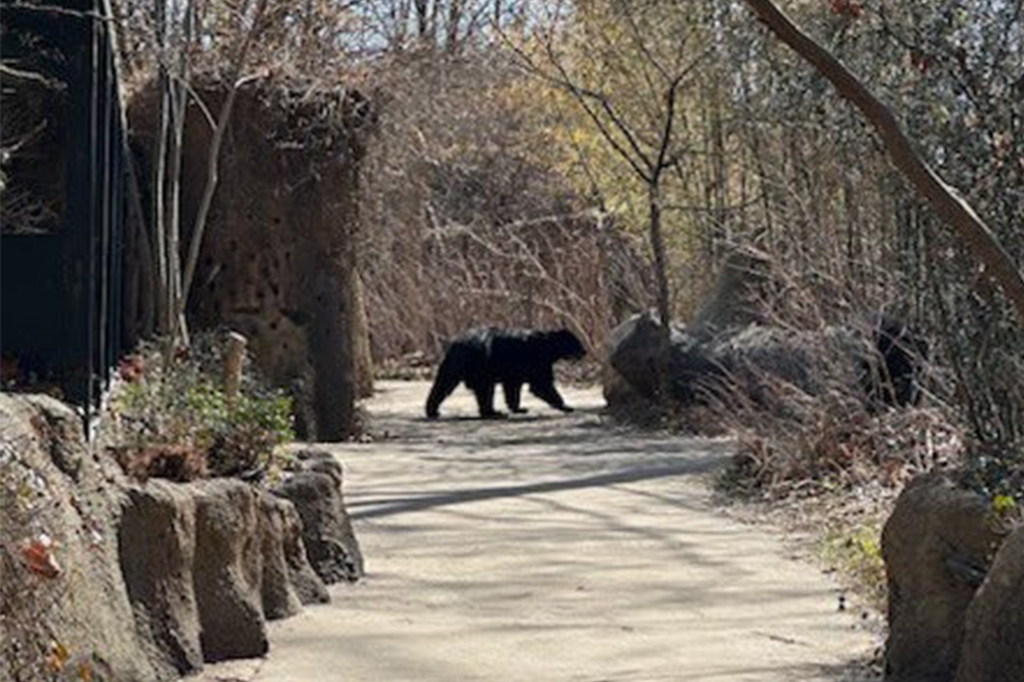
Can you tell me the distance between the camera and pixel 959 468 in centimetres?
683

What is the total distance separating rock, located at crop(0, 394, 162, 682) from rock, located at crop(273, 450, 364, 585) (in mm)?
2143

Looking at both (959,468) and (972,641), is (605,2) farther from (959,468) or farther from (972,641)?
(972,641)

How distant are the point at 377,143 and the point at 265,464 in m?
9.57

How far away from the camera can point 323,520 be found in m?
8.82

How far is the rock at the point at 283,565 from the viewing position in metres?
7.77

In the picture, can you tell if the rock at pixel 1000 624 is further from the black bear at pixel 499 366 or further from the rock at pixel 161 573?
the black bear at pixel 499 366

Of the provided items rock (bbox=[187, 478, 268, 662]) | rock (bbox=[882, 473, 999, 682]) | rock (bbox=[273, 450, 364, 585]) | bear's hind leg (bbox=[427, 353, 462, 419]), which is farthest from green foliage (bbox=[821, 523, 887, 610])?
bear's hind leg (bbox=[427, 353, 462, 419])

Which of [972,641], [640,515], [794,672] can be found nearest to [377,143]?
[640,515]

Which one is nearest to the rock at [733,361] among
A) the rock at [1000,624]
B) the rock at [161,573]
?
the rock at [161,573]

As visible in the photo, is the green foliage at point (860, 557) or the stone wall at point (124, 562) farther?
the green foliage at point (860, 557)

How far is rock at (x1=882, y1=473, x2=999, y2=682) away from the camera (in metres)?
6.30

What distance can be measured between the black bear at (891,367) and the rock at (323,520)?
4.13m

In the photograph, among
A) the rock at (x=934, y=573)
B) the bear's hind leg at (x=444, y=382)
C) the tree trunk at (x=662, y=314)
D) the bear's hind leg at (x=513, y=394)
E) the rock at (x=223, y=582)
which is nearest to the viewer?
the rock at (x=934, y=573)

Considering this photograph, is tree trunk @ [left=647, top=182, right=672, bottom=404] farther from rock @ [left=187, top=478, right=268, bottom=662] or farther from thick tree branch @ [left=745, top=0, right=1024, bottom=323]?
thick tree branch @ [left=745, top=0, right=1024, bottom=323]
